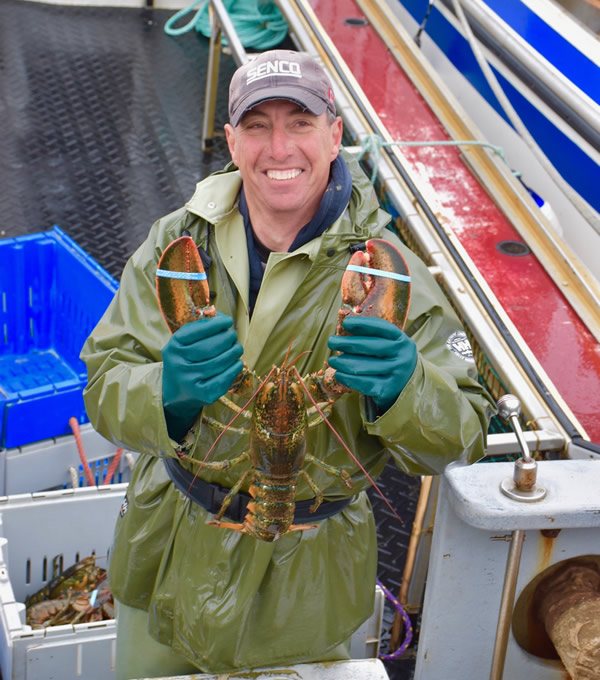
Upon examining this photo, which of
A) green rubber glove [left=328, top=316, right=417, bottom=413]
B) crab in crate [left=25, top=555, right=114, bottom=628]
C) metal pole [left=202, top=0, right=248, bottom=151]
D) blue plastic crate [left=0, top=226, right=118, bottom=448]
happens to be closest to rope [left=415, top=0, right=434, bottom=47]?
metal pole [left=202, top=0, right=248, bottom=151]

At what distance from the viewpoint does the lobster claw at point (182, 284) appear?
2.48 m

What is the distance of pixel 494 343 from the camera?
3.89 meters

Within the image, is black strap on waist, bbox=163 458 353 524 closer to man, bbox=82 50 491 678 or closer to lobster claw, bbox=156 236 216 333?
man, bbox=82 50 491 678

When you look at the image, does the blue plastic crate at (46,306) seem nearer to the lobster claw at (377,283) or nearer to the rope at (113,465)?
the rope at (113,465)

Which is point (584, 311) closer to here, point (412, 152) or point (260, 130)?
point (412, 152)

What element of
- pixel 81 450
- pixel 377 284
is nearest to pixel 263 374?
pixel 377 284

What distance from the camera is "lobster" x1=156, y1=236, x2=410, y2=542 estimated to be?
2473 mm

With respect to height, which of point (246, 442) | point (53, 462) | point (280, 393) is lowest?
point (53, 462)

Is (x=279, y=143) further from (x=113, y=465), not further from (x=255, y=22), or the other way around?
(x=255, y=22)

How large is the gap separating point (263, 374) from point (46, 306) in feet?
9.93

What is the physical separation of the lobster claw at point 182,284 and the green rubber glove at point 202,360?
0.04m

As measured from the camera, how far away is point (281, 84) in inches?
104

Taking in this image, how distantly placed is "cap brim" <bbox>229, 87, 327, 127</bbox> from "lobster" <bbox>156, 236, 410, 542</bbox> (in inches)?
15.3

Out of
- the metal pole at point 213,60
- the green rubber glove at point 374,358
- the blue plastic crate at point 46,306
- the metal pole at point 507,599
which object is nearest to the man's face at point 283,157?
the green rubber glove at point 374,358
